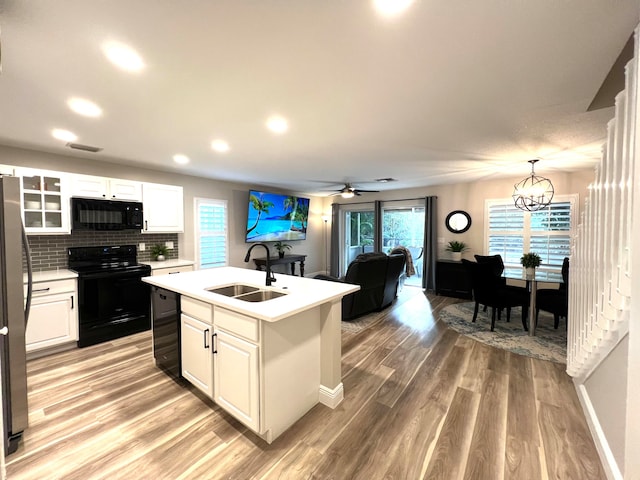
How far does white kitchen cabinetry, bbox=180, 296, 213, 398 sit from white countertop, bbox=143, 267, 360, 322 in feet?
0.42

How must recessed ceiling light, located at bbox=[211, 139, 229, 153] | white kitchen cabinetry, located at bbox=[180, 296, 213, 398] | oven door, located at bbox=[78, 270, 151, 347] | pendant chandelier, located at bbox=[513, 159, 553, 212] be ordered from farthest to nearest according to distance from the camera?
pendant chandelier, located at bbox=[513, 159, 553, 212]
oven door, located at bbox=[78, 270, 151, 347]
recessed ceiling light, located at bbox=[211, 139, 229, 153]
white kitchen cabinetry, located at bbox=[180, 296, 213, 398]

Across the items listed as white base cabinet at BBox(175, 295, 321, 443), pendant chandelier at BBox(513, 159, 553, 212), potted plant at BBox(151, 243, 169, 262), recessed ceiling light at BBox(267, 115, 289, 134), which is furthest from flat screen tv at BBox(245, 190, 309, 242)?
pendant chandelier at BBox(513, 159, 553, 212)

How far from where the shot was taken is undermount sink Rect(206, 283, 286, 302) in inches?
89.4

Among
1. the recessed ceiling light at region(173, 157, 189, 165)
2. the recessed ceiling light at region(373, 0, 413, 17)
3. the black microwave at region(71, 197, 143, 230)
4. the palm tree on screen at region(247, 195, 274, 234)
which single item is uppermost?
the recessed ceiling light at region(173, 157, 189, 165)

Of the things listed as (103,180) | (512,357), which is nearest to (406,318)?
(512,357)

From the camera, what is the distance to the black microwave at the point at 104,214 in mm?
3279

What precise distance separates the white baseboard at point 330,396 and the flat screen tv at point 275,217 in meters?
4.12

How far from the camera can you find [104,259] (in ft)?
12.2

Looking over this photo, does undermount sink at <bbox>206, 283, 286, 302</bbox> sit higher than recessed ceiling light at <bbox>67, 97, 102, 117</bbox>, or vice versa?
recessed ceiling light at <bbox>67, 97, 102, 117</bbox>

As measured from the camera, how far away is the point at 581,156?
3.59m

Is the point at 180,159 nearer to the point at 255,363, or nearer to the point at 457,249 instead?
the point at 255,363

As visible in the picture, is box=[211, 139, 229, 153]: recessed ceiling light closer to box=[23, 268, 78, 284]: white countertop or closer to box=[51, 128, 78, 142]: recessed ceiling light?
box=[51, 128, 78, 142]: recessed ceiling light

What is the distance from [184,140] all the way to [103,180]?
1489mm

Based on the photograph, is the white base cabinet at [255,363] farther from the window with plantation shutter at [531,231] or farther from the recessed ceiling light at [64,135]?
the window with plantation shutter at [531,231]
